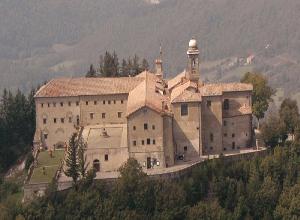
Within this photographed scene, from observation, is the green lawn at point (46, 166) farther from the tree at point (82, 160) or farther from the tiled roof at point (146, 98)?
the tiled roof at point (146, 98)

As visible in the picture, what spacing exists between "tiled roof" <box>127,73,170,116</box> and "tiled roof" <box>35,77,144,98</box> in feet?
5.28

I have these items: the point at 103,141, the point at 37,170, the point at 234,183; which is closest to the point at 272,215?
the point at 234,183

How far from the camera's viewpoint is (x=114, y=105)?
86125 millimetres

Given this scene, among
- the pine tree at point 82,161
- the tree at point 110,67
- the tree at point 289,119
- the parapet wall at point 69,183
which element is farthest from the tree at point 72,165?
the tree at point 110,67

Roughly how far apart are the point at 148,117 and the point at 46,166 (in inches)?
469

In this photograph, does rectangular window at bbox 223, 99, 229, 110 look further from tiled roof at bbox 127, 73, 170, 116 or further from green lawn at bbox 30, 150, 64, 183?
green lawn at bbox 30, 150, 64, 183

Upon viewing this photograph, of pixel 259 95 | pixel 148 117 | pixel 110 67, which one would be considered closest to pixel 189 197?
pixel 148 117

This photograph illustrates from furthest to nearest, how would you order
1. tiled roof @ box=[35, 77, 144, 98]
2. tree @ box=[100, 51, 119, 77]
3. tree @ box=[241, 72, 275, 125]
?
tree @ box=[100, 51, 119, 77]
tree @ box=[241, 72, 275, 125]
tiled roof @ box=[35, 77, 144, 98]

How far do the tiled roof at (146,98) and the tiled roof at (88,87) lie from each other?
1.61m

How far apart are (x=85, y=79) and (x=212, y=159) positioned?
19.5 meters

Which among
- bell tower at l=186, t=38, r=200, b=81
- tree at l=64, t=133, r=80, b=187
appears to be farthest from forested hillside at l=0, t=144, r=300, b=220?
bell tower at l=186, t=38, r=200, b=81

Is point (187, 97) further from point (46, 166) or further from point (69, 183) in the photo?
point (46, 166)

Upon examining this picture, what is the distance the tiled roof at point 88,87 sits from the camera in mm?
85963

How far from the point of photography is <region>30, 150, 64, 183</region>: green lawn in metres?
74.6
